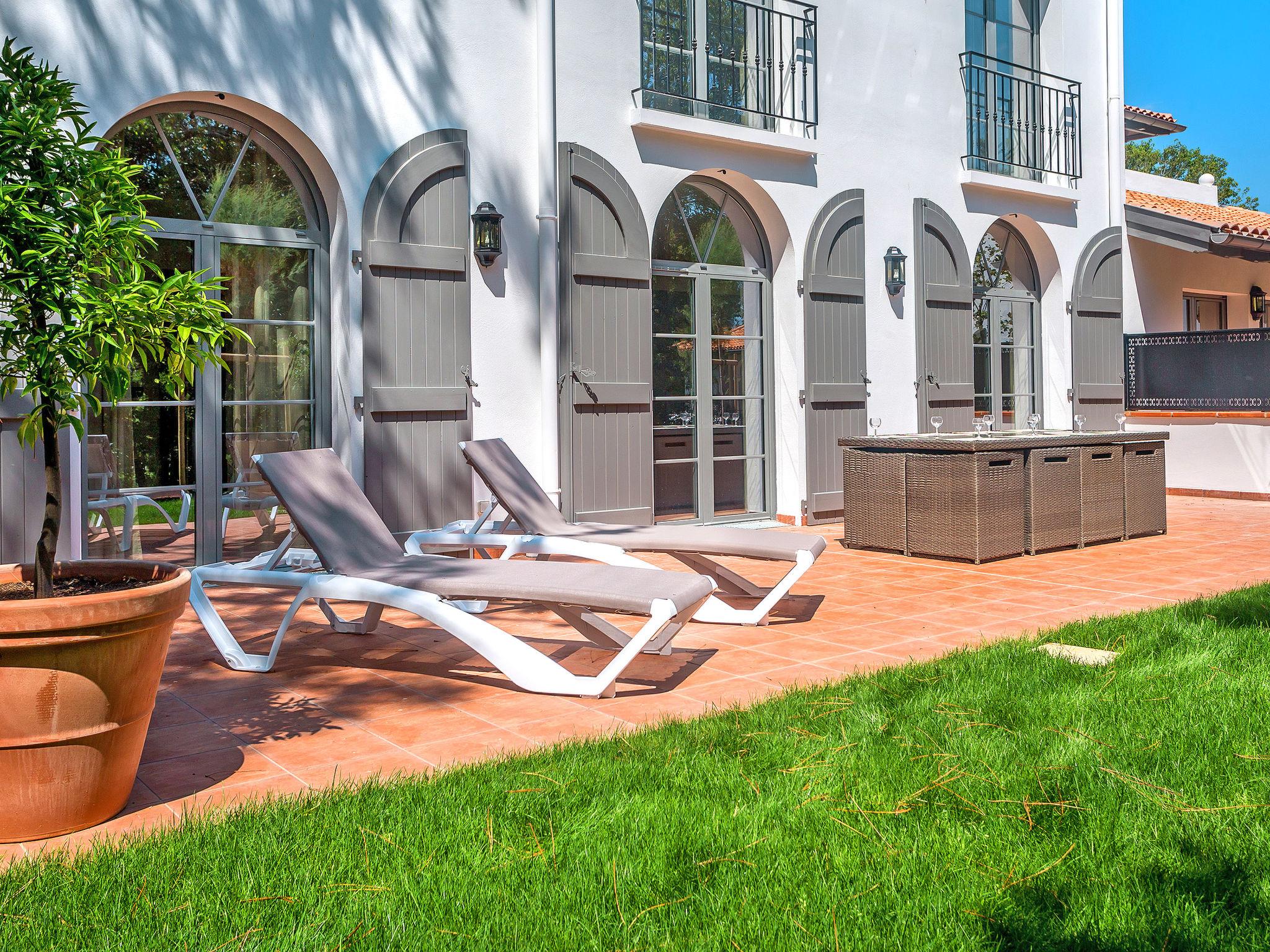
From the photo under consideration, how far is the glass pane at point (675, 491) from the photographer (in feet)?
28.6

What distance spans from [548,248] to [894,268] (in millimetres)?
3604

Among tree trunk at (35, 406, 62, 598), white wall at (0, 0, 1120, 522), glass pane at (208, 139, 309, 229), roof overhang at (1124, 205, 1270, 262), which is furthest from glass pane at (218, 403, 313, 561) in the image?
roof overhang at (1124, 205, 1270, 262)

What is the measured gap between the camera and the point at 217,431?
6.56m

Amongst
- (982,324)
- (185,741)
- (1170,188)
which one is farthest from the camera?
(1170,188)

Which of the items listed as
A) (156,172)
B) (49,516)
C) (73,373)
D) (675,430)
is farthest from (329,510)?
(675,430)

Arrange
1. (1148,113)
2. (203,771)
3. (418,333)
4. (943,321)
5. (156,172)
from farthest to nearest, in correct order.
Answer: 1. (1148,113)
2. (943,321)
3. (418,333)
4. (156,172)
5. (203,771)

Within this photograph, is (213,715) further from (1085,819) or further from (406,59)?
(406,59)

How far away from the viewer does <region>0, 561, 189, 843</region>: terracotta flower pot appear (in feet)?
7.99

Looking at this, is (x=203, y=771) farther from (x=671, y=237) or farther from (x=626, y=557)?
(x=671, y=237)

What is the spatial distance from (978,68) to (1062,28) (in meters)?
1.79

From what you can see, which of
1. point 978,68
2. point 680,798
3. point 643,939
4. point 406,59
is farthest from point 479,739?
point 978,68

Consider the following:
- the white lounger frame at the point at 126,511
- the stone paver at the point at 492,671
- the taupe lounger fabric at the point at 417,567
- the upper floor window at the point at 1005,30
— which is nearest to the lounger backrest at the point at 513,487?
the stone paver at the point at 492,671

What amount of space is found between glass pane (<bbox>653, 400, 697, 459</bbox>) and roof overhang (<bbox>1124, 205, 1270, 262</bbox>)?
6.55 metres

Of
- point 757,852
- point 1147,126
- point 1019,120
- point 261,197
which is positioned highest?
point 1147,126
